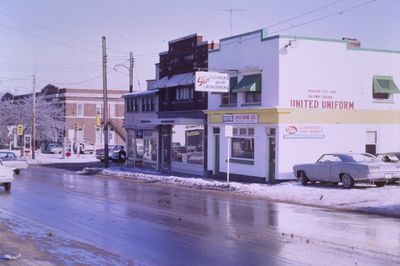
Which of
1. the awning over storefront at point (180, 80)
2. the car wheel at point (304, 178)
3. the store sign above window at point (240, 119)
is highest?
the awning over storefront at point (180, 80)

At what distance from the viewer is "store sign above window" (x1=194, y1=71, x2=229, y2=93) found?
28.6 meters

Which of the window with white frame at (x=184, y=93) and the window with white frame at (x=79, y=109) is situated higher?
the window with white frame at (x=79, y=109)

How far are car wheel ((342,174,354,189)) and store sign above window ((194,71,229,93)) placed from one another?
8.72m

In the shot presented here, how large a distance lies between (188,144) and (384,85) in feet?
39.5

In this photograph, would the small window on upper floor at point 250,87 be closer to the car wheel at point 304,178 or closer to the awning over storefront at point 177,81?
the car wheel at point 304,178

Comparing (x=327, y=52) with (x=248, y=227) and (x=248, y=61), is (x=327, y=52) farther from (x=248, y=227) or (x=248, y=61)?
(x=248, y=227)

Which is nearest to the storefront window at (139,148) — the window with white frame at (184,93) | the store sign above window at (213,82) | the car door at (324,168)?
the window with white frame at (184,93)

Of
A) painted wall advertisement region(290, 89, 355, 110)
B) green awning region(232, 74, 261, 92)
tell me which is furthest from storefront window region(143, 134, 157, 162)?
painted wall advertisement region(290, 89, 355, 110)

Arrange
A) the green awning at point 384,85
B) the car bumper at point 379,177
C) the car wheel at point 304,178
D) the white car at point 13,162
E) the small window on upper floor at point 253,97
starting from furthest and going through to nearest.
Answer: the white car at point 13,162
the green awning at point 384,85
the small window on upper floor at point 253,97
the car wheel at point 304,178
the car bumper at point 379,177

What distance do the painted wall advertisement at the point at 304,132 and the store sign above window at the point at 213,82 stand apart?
4288mm

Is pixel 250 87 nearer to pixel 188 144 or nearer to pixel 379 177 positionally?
pixel 188 144

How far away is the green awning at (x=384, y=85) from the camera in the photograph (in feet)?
95.5

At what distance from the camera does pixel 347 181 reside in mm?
22938

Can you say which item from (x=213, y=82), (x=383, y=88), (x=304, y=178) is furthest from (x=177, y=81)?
(x=304, y=178)
